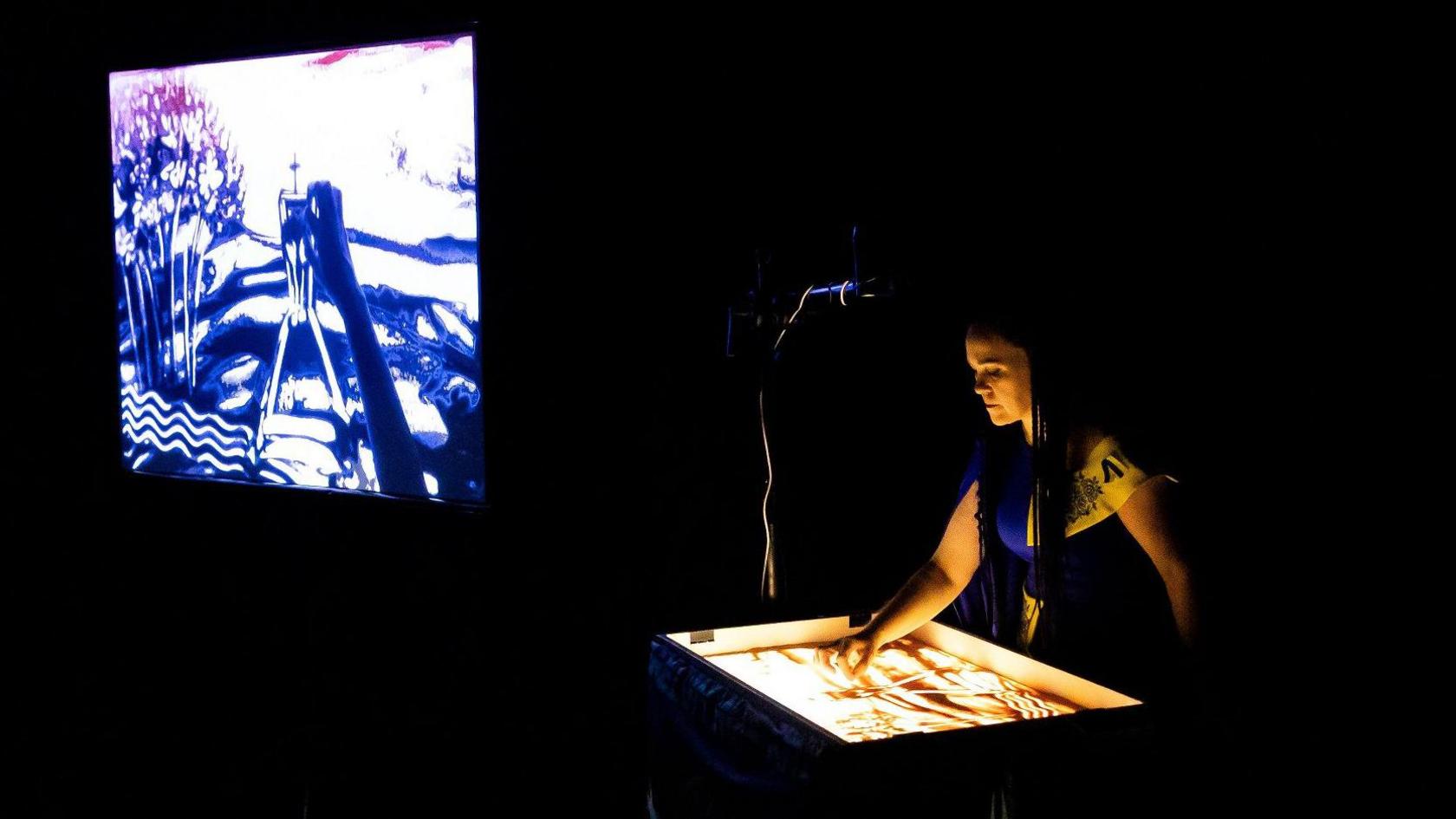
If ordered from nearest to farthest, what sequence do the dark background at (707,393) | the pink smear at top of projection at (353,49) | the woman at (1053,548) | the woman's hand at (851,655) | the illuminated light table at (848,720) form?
the illuminated light table at (848,720) → the dark background at (707,393) → the woman at (1053,548) → the woman's hand at (851,655) → the pink smear at top of projection at (353,49)

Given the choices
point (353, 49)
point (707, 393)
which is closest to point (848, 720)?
point (707, 393)

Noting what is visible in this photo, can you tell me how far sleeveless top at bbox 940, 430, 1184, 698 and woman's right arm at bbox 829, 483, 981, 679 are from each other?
5cm

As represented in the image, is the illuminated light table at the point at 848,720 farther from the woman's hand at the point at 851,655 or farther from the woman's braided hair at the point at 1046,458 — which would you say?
the woman's braided hair at the point at 1046,458

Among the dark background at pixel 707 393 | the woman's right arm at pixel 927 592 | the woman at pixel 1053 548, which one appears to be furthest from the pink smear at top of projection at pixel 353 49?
the woman's right arm at pixel 927 592

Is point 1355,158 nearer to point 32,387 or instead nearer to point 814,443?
point 814,443

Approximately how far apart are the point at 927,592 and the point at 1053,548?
0.33 meters

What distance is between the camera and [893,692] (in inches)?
70.1

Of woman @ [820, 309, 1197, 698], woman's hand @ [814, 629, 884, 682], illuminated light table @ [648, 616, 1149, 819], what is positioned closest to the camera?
illuminated light table @ [648, 616, 1149, 819]

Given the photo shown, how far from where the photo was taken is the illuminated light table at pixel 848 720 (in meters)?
1.37

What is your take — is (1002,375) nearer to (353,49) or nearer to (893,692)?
(893,692)

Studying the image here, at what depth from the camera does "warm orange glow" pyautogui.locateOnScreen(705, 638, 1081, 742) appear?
1569mm

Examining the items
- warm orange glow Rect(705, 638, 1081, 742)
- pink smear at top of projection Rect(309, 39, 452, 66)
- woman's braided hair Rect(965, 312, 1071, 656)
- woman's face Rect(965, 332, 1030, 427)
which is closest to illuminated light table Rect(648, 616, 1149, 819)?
warm orange glow Rect(705, 638, 1081, 742)

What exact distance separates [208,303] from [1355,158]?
3253mm

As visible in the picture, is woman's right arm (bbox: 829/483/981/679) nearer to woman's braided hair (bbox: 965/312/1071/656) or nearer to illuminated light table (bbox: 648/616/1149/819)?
illuminated light table (bbox: 648/616/1149/819)
